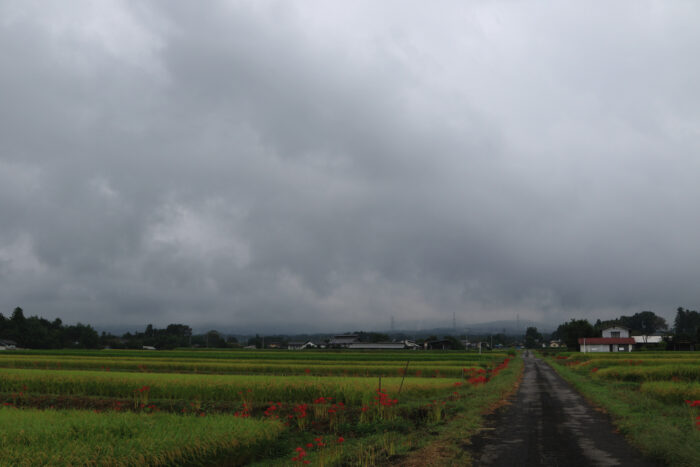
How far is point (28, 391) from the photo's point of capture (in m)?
26.0

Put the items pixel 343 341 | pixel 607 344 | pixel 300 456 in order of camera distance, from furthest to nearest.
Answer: pixel 343 341 < pixel 607 344 < pixel 300 456

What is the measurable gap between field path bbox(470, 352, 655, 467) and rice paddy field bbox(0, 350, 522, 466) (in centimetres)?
81

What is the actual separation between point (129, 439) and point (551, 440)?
11218 millimetres

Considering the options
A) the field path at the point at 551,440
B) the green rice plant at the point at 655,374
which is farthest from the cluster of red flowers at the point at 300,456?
the green rice plant at the point at 655,374

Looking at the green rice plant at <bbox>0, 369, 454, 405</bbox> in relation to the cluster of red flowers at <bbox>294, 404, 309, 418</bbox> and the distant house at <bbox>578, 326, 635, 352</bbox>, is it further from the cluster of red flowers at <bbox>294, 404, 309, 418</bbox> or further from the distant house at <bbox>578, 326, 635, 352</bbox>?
the distant house at <bbox>578, 326, 635, 352</bbox>

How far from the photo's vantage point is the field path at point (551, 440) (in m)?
11.7

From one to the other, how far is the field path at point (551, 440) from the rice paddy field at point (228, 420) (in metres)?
0.81

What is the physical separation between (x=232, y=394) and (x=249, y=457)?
10.3m

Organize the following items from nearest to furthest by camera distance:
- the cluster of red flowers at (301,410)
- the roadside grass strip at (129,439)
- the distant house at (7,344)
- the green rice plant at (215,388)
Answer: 1. the roadside grass strip at (129,439)
2. the cluster of red flowers at (301,410)
3. the green rice plant at (215,388)
4. the distant house at (7,344)

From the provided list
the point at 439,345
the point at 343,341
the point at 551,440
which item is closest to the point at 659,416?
the point at 551,440

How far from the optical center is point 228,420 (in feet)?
43.5

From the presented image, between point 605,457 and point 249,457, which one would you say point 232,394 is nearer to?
point 249,457

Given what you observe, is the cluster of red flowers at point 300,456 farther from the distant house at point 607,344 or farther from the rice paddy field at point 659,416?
the distant house at point 607,344

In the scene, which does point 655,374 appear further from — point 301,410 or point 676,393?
point 301,410
